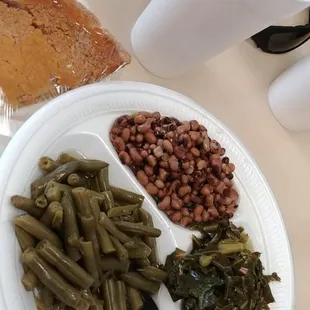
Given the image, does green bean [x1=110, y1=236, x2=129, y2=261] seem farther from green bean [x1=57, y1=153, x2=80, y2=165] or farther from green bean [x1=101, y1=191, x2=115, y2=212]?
green bean [x1=57, y1=153, x2=80, y2=165]

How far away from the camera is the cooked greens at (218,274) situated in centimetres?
128

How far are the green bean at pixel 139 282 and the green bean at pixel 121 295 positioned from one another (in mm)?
17

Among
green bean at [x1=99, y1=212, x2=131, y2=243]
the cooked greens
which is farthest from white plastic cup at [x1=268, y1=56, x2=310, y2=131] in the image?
green bean at [x1=99, y1=212, x2=131, y2=243]

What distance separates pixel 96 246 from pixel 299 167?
815mm

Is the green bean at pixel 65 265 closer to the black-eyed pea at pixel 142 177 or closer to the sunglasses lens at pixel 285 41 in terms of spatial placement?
the black-eyed pea at pixel 142 177

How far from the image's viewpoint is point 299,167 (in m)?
1.73

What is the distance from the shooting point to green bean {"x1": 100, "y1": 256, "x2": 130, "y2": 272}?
117 centimetres

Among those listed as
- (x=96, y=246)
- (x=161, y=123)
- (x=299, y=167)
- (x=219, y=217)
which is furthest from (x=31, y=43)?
(x=299, y=167)

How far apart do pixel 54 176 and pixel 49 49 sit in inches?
12.3

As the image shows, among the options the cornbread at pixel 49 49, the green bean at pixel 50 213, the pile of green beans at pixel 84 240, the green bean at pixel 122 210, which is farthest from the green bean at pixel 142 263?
the cornbread at pixel 49 49

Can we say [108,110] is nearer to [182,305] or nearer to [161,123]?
[161,123]

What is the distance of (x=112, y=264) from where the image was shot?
1175 mm

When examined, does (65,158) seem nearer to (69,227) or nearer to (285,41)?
(69,227)

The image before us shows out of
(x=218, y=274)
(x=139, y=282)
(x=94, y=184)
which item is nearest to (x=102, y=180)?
(x=94, y=184)
